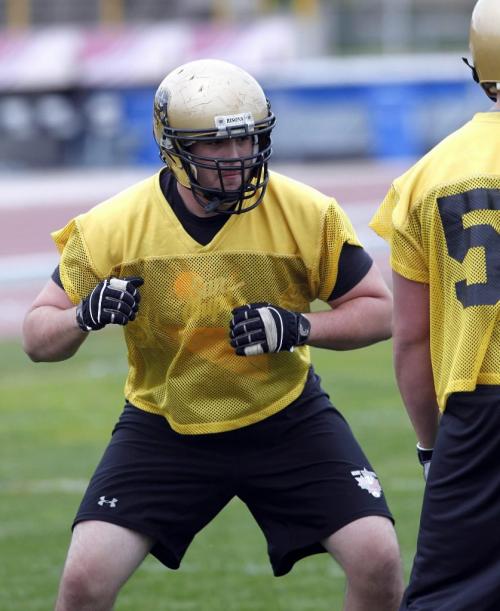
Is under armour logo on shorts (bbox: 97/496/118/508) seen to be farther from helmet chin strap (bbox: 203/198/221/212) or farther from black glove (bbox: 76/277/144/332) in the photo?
helmet chin strap (bbox: 203/198/221/212)

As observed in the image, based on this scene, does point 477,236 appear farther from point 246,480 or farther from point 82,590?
point 82,590

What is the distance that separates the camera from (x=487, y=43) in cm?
353

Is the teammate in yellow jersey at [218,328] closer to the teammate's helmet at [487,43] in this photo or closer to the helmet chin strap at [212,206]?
the helmet chin strap at [212,206]

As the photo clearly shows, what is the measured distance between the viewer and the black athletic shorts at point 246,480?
4289 mm

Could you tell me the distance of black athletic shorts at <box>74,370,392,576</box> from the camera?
429 centimetres

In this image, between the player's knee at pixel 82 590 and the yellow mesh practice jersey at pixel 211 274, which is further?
the yellow mesh practice jersey at pixel 211 274

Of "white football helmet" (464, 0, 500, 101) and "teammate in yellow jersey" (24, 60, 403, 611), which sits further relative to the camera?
"teammate in yellow jersey" (24, 60, 403, 611)

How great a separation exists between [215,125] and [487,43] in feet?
3.17

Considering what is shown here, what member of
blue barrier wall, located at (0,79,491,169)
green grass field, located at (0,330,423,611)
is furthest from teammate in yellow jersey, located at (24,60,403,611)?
blue barrier wall, located at (0,79,491,169)

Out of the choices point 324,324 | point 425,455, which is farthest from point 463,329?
point 324,324

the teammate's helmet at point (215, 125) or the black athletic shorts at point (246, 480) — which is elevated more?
the teammate's helmet at point (215, 125)

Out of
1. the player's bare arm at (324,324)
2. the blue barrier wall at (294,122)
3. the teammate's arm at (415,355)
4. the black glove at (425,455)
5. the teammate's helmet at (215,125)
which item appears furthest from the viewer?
the blue barrier wall at (294,122)

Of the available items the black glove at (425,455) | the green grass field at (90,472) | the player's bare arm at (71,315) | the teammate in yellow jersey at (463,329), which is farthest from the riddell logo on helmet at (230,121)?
the green grass field at (90,472)

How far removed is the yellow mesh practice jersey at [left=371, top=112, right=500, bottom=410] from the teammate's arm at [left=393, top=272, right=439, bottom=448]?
0.08 meters
